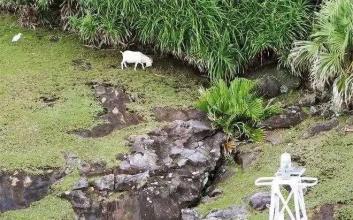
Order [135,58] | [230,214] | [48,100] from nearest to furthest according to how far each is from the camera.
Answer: [230,214] < [48,100] < [135,58]

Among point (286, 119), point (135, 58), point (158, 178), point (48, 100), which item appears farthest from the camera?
point (135, 58)

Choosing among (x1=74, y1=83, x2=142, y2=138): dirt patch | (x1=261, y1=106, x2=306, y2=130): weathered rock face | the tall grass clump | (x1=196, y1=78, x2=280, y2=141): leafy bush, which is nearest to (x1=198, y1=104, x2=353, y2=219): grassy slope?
(x1=261, y1=106, x2=306, y2=130): weathered rock face

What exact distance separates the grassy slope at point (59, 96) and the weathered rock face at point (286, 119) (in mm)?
1248

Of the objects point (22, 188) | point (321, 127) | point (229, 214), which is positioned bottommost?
point (22, 188)

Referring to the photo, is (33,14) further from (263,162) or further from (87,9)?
(263,162)

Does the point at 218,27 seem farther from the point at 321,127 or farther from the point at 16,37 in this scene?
the point at 16,37

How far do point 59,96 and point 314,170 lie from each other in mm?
3894

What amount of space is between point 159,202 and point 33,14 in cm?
543

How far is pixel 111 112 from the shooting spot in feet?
27.9

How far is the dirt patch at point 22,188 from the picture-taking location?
6.87m

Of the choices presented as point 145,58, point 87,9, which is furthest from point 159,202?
point 87,9

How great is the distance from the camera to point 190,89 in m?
9.43

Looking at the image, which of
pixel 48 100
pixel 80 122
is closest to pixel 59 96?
pixel 48 100

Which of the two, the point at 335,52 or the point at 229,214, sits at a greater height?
the point at 335,52
